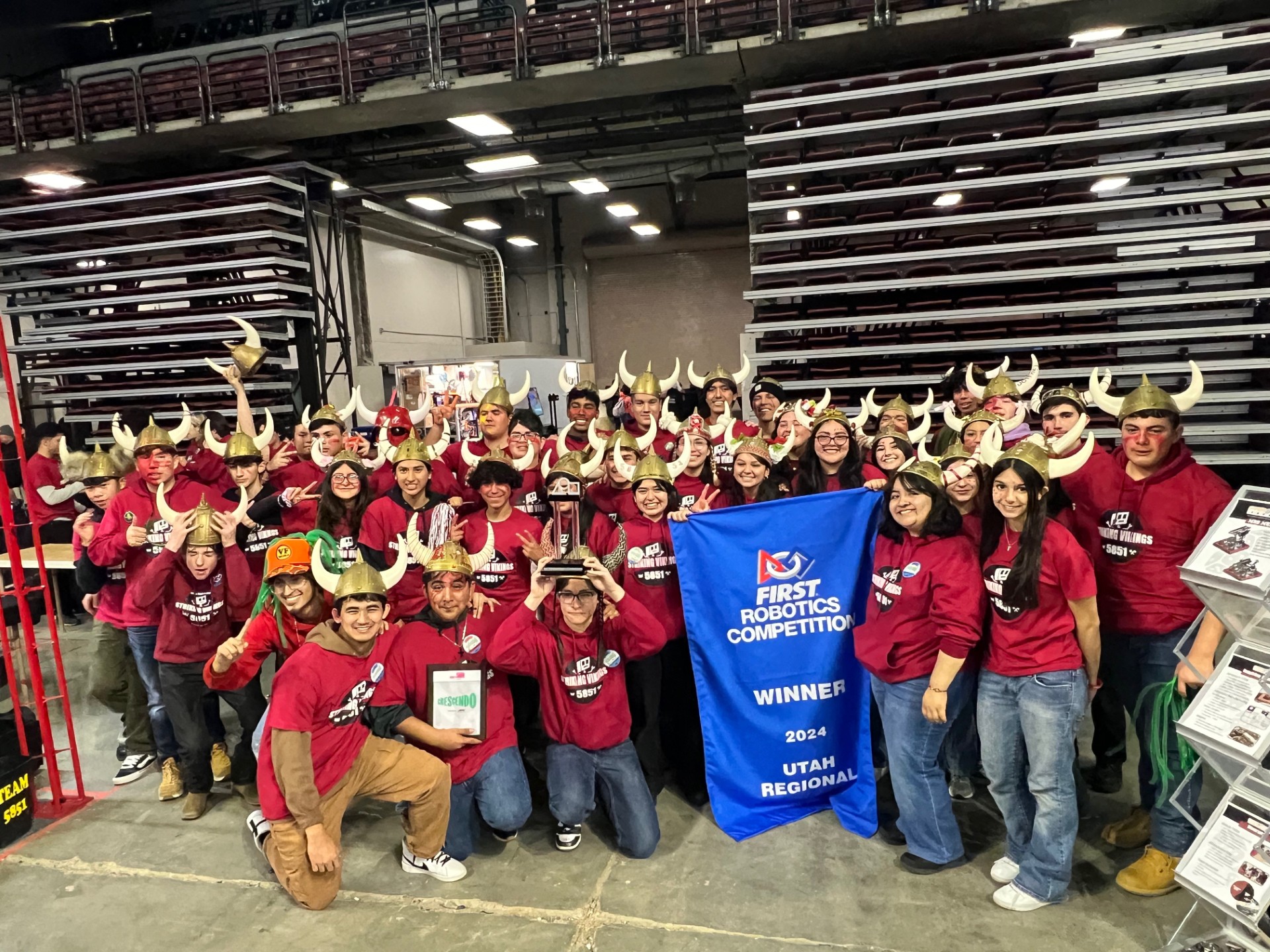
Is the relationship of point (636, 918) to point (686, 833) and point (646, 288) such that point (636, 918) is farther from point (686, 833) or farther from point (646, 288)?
point (646, 288)

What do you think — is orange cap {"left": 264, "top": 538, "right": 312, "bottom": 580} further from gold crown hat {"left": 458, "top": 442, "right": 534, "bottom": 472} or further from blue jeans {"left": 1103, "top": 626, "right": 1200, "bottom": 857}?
blue jeans {"left": 1103, "top": 626, "right": 1200, "bottom": 857}

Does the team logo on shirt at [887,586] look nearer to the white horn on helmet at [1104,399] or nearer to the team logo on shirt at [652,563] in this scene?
the team logo on shirt at [652,563]

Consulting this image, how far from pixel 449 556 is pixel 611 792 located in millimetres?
1409

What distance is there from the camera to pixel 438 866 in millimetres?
3594

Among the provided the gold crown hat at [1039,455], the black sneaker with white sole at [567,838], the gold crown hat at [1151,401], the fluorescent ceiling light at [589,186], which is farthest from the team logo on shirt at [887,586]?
the fluorescent ceiling light at [589,186]

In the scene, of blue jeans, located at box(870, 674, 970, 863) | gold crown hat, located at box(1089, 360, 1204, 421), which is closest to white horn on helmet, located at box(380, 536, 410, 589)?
blue jeans, located at box(870, 674, 970, 863)

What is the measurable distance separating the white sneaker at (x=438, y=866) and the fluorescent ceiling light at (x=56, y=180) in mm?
13384

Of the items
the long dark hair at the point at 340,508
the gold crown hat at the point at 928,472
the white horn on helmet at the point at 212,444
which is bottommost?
the long dark hair at the point at 340,508

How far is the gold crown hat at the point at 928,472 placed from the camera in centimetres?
325

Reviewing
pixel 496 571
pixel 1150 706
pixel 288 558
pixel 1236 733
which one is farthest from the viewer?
pixel 496 571

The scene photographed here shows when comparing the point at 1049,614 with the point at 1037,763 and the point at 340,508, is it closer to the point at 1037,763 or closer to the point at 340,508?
the point at 1037,763

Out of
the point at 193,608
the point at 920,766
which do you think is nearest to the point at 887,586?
the point at 920,766

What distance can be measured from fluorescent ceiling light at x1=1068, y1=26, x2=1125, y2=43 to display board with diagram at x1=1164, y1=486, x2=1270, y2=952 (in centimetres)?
827

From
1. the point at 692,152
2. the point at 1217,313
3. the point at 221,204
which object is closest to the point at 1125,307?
the point at 1217,313
